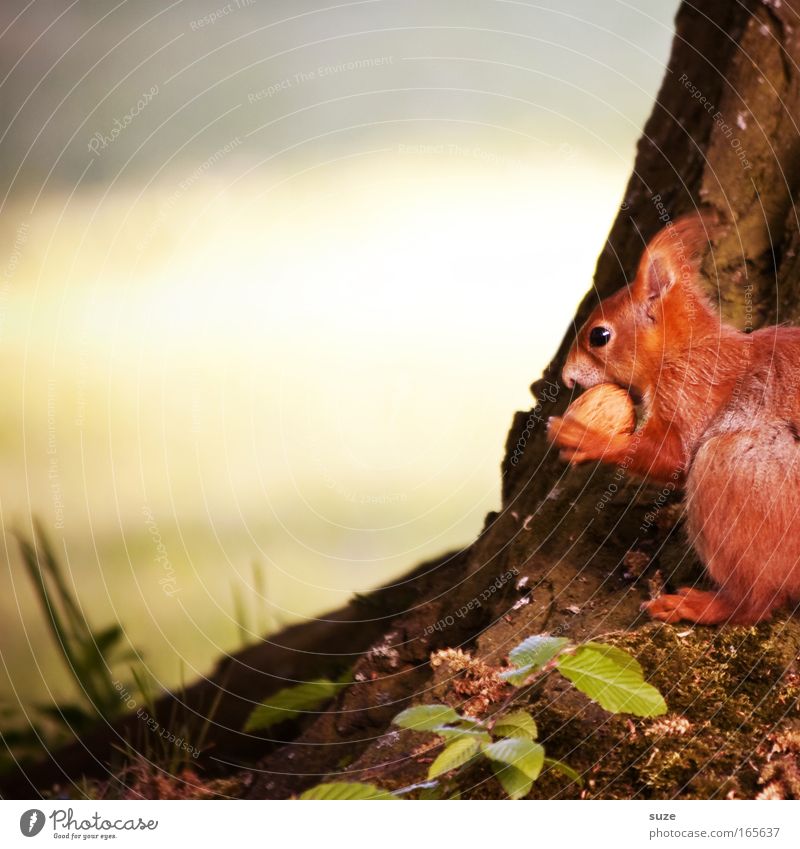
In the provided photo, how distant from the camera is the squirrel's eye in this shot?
1209 mm

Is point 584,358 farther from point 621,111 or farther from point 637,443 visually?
point 621,111

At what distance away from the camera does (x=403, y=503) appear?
57.2 inches

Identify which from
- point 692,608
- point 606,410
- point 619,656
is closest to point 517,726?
point 619,656

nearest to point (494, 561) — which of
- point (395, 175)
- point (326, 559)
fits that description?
point (326, 559)

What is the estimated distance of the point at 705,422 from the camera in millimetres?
1158

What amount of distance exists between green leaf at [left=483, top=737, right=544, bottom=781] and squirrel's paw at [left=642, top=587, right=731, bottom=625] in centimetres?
28

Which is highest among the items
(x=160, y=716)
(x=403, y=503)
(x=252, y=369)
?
(x=252, y=369)

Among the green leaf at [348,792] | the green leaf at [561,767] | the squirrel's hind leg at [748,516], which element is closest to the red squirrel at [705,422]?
the squirrel's hind leg at [748,516]

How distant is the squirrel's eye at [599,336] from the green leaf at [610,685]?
0.42m

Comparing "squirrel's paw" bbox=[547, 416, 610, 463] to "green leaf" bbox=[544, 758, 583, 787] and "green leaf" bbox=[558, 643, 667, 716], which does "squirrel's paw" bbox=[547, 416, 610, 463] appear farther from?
"green leaf" bbox=[544, 758, 583, 787]

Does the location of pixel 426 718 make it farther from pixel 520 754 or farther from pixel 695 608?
pixel 695 608

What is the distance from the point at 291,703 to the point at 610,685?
49 centimetres
